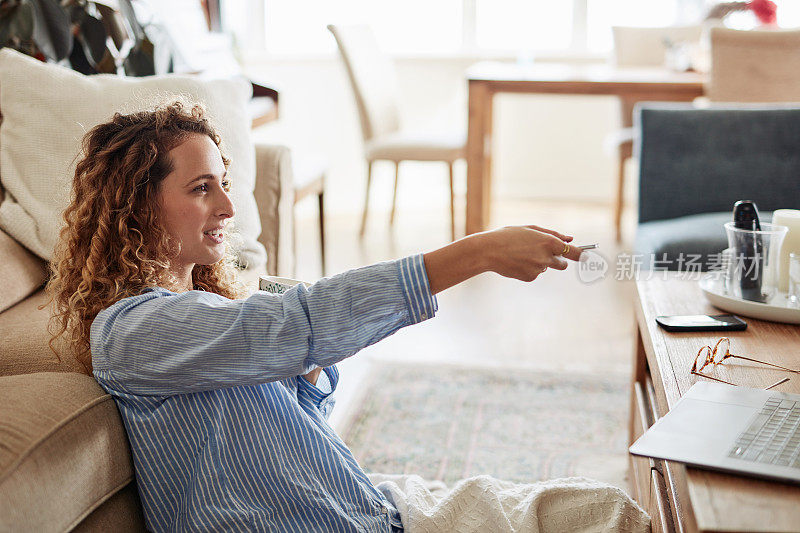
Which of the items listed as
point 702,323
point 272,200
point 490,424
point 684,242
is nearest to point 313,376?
point 702,323

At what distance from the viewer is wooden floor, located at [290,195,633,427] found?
101 inches

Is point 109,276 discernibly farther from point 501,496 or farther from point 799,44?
point 799,44

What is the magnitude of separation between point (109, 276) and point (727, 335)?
0.97m

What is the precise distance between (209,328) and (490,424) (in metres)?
1.31

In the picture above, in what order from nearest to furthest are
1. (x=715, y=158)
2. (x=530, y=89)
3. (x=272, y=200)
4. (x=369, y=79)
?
(x=272, y=200) < (x=715, y=158) < (x=530, y=89) < (x=369, y=79)

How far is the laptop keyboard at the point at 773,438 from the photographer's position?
0.89m

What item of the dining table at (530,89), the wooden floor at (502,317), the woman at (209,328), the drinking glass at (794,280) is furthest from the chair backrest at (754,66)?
the woman at (209,328)

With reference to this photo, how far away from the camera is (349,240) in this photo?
4016 millimetres

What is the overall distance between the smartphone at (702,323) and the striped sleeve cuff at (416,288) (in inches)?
26.6

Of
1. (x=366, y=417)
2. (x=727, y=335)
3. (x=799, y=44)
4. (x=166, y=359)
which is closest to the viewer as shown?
(x=166, y=359)

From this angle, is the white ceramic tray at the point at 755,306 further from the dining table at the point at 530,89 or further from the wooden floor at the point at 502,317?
the dining table at the point at 530,89

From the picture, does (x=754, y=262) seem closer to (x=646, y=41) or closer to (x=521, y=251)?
(x=521, y=251)

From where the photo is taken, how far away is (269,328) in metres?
0.92

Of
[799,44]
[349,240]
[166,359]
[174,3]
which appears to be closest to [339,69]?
[349,240]
